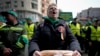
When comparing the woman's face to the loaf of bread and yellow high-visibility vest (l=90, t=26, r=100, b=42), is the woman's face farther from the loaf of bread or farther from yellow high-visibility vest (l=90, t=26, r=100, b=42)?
yellow high-visibility vest (l=90, t=26, r=100, b=42)

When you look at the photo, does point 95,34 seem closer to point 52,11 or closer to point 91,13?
point 52,11

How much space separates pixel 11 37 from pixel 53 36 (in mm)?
1779

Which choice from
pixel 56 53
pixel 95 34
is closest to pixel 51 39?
pixel 56 53

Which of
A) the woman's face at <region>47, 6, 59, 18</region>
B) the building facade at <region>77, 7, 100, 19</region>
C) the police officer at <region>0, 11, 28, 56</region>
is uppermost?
the woman's face at <region>47, 6, 59, 18</region>

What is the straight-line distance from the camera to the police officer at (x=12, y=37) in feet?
19.2

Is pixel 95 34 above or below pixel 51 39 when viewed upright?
below

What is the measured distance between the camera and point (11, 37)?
585cm

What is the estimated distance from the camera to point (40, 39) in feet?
14.1

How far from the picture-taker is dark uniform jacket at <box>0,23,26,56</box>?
5.86 metres

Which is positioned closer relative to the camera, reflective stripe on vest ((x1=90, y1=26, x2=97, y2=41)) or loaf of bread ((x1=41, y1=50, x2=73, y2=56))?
loaf of bread ((x1=41, y1=50, x2=73, y2=56))

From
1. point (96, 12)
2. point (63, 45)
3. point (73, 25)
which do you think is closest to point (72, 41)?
point (63, 45)

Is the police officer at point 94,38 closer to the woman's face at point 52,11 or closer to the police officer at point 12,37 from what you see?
the police officer at point 12,37

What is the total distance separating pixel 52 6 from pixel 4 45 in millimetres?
1961

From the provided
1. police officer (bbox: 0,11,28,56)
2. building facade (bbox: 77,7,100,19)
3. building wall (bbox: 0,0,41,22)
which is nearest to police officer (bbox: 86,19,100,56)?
police officer (bbox: 0,11,28,56)
